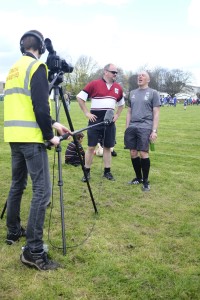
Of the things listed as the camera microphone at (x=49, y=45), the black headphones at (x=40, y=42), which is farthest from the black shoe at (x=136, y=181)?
the black headphones at (x=40, y=42)

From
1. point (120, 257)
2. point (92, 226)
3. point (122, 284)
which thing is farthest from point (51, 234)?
point (122, 284)

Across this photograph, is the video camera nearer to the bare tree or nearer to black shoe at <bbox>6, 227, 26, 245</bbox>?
black shoe at <bbox>6, 227, 26, 245</bbox>

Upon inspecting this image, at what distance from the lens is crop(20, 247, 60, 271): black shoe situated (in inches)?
132

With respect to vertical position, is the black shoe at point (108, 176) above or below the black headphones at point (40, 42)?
below

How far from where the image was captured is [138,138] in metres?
6.17

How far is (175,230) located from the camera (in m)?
4.41

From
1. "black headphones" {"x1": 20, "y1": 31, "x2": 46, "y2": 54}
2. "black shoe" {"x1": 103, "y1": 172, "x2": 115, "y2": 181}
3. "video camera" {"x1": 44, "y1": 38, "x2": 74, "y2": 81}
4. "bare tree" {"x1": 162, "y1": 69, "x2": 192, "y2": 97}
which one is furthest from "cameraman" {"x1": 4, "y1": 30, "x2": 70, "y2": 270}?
"bare tree" {"x1": 162, "y1": 69, "x2": 192, "y2": 97}

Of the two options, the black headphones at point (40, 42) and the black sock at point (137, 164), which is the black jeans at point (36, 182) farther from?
the black sock at point (137, 164)

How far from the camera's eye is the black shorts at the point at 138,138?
6109 millimetres

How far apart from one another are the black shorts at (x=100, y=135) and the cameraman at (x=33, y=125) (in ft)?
9.96

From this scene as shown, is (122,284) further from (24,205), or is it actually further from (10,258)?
(24,205)

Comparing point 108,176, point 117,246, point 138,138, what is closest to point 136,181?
point 108,176

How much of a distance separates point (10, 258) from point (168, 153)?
7.32 meters

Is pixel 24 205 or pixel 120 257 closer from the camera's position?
pixel 120 257
